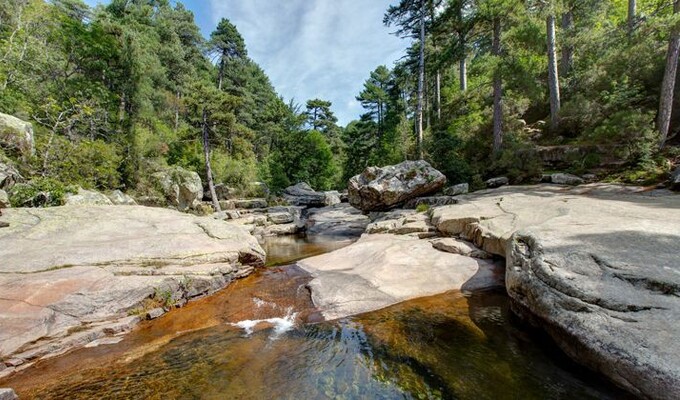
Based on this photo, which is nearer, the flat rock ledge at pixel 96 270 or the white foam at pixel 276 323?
the flat rock ledge at pixel 96 270

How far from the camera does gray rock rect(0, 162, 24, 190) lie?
8.86 metres

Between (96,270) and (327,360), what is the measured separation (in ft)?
15.6

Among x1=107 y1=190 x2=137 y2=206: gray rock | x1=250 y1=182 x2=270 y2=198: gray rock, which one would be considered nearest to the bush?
x1=107 y1=190 x2=137 y2=206: gray rock

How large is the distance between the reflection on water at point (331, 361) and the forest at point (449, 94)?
9656mm

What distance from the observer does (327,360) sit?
3863 mm

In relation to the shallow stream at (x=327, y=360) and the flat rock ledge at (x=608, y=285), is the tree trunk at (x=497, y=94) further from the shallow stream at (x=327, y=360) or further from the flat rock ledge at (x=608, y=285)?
the shallow stream at (x=327, y=360)

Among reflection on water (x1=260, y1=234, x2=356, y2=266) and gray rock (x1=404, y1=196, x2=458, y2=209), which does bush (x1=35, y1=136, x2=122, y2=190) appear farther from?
gray rock (x1=404, y1=196, x2=458, y2=209)

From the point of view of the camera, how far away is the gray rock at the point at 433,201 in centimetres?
1186

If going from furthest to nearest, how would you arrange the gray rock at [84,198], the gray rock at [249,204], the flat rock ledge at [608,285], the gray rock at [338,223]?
the gray rock at [249,204] → the gray rock at [338,223] → the gray rock at [84,198] → the flat rock ledge at [608,285]

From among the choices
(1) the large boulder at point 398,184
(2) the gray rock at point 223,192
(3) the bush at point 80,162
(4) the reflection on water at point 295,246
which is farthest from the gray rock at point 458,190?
(2) the gray rock at point 223,192

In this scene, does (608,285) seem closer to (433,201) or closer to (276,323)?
(276,323)

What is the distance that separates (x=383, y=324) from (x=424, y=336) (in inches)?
28.0

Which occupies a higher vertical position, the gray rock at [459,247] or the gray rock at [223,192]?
the gray rock at [223,192]

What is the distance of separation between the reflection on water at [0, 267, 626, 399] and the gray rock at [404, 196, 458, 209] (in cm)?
685
